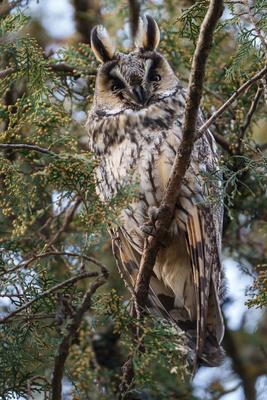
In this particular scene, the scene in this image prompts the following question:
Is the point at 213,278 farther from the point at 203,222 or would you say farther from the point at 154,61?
the point at 154,61

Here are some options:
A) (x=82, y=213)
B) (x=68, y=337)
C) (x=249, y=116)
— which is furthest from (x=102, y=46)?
(x=68, y=337)

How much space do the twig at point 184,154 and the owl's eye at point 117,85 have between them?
96cm

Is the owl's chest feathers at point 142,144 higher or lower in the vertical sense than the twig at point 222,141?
lower

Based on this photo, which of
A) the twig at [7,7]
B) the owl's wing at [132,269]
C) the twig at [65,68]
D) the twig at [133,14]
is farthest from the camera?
the twig at [133,14]

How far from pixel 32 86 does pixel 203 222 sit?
1094mm

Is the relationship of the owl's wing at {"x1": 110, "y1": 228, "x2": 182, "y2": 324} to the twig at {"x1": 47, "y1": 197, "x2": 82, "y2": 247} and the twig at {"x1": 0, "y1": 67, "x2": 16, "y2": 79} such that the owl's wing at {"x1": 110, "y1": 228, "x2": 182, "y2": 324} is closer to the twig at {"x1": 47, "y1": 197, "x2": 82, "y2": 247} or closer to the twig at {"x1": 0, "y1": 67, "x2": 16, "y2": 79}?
the twig at {"x1": 47, "y1": 197, "x2": 82, "y2": 247}

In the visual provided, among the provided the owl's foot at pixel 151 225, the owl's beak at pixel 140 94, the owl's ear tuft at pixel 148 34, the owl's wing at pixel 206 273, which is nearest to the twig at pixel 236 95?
the owl's foot at pixel 151 225

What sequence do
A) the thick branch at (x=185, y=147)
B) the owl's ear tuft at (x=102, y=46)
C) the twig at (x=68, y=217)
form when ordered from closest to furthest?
the thick branch at (x=185, y=147), the owl's ear tuft at (x=102, y=46), the twig at (x=68, y=217)

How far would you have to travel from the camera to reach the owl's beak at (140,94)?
3953 mm

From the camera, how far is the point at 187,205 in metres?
3.76

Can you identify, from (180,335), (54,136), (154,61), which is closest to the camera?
(180,335)

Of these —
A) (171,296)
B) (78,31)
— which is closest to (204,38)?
(171,296)

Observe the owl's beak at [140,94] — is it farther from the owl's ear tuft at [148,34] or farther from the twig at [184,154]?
the twig at [184,154]

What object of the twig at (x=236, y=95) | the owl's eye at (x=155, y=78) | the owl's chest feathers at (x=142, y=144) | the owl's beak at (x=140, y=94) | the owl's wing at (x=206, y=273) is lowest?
the owl's wing at (x=206, y=273)
